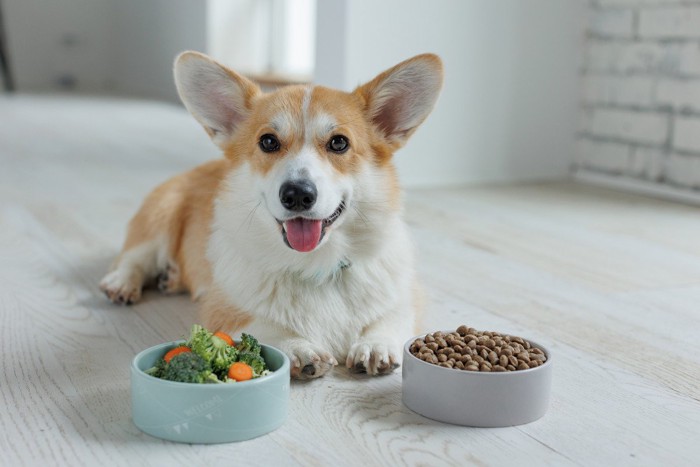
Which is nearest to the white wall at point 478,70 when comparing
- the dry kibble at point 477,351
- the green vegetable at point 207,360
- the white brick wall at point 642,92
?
the white brick wall at point 642,92

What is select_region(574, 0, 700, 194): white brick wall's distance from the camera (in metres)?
3.83

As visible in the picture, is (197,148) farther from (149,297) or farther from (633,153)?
(149,297)

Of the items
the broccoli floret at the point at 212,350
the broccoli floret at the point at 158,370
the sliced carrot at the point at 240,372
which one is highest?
the broccoli floret at the point at 212,350

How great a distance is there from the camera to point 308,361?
5.47 ft

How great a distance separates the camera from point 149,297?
2334 mm

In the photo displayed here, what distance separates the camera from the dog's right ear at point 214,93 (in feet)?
6.10

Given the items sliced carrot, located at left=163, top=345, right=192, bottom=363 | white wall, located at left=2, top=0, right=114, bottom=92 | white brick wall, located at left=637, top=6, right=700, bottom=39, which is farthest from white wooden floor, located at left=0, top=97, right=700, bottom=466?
white wall, located at left=2, top=0, right=114, bottom=92

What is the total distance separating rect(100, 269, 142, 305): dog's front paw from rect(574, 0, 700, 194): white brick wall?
8.71 ft

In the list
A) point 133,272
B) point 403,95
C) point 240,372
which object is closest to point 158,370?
point 240,372

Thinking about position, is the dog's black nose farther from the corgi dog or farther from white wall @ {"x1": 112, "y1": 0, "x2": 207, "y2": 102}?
white wall @ {"x1": 112, "y1": 0, "x2": 207, "y2": 102}

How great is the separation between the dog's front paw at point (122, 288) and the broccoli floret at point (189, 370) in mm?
869

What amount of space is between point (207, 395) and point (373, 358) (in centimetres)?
44

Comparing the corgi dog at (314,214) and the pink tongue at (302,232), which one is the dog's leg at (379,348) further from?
the pink tongue at (302,232)

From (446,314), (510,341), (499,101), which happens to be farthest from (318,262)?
(499,101)
